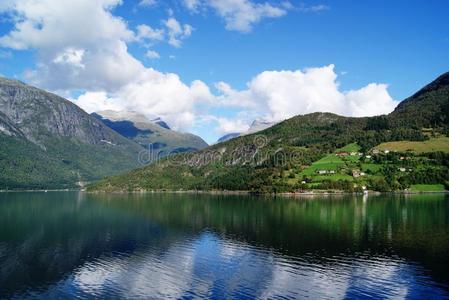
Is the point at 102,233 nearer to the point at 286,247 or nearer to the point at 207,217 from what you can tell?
the point at 207,217

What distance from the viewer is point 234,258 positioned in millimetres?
69250

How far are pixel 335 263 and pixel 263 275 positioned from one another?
12378 millimetres

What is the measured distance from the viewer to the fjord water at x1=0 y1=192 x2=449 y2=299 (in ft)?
170

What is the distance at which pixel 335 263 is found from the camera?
2495 inches

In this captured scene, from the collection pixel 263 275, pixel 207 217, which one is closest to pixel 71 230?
pixel 207 217

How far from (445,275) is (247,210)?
9497 centimetres

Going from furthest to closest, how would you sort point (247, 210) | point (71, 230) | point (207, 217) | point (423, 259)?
point (247, 210)
point (207, 217)
point (71, 230)
point (423, 259)

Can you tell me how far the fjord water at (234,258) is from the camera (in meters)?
51.8

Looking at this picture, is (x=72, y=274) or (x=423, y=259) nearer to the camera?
(x=72, y=274)

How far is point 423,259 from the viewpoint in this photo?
211 feet

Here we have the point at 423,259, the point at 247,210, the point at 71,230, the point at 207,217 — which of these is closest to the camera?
the point at 423,259

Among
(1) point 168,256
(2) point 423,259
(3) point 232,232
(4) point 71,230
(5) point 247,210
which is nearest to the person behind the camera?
(2) point 423,259

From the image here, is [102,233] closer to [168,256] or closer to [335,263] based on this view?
[168,256]

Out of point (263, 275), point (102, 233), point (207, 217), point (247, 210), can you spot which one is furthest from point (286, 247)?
point (247, 210)
